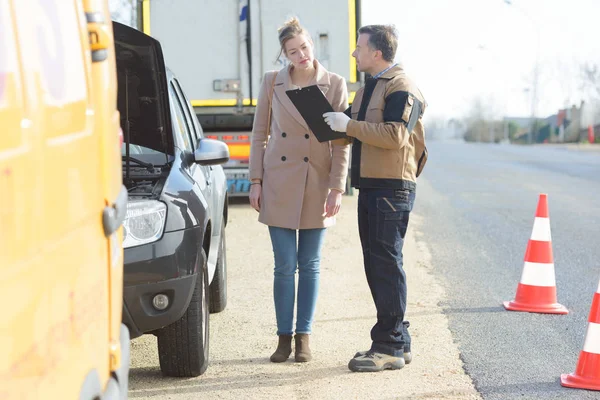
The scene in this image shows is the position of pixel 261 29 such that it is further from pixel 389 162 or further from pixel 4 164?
pixel 4 164

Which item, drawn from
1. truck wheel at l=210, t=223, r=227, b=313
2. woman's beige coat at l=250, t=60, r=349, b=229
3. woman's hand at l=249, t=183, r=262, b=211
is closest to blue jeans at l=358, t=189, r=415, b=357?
woman's beige coat at l=250, t=60, r=349, b=229

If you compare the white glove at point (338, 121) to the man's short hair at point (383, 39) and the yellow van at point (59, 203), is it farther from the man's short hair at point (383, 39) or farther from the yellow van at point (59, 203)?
the yellow van at point (59, 203)

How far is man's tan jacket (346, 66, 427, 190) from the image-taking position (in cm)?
504

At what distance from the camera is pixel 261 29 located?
1414 centimetres

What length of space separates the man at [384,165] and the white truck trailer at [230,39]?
8724 mm

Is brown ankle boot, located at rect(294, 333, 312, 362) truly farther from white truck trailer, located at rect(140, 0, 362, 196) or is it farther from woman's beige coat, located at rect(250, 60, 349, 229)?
white truck trailer, located at rect(140, 0, 362, 196)

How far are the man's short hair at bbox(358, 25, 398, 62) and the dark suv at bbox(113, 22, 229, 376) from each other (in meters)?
1.06

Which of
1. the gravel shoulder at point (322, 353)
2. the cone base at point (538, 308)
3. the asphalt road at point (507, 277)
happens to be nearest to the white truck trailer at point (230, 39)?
the asphalt road at point (507, 277)

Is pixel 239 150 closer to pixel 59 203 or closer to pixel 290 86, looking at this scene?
pixel 290 86

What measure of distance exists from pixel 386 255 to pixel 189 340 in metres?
1.14

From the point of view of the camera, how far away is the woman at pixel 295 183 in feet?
17.8

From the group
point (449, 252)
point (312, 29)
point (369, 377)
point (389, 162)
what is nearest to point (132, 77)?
point (389, 162)

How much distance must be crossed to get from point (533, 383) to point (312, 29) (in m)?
9.48

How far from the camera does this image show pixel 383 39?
511 centimetres
